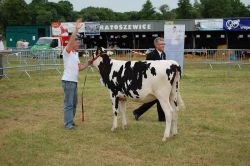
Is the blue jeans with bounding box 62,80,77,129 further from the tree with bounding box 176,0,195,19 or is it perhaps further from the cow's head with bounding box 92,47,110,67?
the tree with bounding box 176,0,195,19

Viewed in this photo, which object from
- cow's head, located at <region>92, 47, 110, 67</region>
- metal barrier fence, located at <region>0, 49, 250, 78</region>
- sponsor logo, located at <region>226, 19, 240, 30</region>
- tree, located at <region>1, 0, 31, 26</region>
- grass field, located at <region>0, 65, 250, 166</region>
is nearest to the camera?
grass field, located at <region>0, 65, 250, 166</region>

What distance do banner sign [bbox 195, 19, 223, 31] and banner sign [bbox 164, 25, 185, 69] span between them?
1572cm

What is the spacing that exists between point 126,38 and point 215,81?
2124 centimetres

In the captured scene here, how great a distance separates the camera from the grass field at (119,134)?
23.6 ft

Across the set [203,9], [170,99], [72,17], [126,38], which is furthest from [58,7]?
[170,99]

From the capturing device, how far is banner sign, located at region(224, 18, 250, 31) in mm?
31859

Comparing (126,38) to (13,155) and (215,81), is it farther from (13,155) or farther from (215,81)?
(13,155)

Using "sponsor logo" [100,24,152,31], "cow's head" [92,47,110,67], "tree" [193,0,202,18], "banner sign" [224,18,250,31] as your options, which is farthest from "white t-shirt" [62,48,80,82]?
"tree" [193,0,202,18]

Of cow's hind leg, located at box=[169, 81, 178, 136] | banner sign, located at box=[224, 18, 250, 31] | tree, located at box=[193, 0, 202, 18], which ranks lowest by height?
cow's hind leg, located at box=[169, 81, 178, 136]

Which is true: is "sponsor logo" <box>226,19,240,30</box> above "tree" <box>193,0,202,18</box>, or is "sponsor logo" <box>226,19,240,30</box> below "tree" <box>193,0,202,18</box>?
below

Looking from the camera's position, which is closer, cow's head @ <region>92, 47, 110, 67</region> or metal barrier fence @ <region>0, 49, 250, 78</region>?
cow's head @ <region>92, 47, 110, 67</region>

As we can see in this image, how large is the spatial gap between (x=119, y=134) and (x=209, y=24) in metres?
25.8

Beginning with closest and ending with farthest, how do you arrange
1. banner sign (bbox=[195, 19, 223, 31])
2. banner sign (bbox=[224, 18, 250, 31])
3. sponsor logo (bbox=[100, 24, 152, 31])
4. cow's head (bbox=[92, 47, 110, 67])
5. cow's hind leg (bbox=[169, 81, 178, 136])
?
1. cow's hind leg (bbox=[169, 81, 178, 136])
2. cow's head (bbox=[92, 47, 110, 67])
3. banner sign (bbox=[224, 18, 250, 31])
4. banner sign (bbox=[195, 19, 223, 31])
5. sponsor logo (bbox=[100, 24, 152, 31])

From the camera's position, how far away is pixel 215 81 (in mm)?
18250
